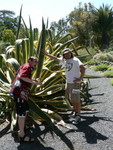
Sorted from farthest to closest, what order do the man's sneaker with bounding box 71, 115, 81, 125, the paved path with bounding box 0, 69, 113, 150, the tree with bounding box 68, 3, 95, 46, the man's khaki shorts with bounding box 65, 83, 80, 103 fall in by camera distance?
the tree with bounding box 68, 3, 95, 46
the man's khaki shorts with bounding box 65, 83, 80, 103
the man's sneaker with bounding box 71, 115, 81, 125
the paved path with bounding box 0, 69, 113, 150

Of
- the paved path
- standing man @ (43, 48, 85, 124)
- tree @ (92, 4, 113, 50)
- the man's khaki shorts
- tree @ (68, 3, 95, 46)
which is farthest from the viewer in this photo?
tree @ (68, 3, 95, 46)

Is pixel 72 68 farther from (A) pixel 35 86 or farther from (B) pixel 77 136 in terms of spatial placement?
(B) pixel 77 136

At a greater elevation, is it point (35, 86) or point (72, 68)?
point (72, 68)

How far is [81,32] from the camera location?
35.9 meters

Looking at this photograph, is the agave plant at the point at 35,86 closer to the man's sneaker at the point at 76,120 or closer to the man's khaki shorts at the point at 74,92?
the man's khaki shorts at the point at 74,92

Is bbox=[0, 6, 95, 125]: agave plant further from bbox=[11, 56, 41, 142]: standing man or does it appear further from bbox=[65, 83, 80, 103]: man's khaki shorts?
bbox=[11, 56, 41, 142]: standing man

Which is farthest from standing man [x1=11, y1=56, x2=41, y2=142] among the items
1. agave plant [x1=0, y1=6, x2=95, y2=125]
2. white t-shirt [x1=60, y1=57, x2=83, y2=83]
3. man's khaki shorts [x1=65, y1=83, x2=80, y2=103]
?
man's khaki shorts [x1=65, y1=83, x2=80, y2=103]

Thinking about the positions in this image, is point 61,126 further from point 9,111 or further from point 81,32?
point 81,32

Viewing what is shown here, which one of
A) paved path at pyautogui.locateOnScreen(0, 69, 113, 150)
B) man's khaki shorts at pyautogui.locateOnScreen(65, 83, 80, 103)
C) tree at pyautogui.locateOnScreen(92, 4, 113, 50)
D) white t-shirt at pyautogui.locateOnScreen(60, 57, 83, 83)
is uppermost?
tree at pyautogui.locateOnScreen(92, 4, 113, 50)

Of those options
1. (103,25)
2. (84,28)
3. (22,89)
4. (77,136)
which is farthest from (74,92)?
(84,28)

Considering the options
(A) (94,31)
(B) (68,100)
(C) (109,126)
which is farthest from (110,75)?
(A) (94,31)

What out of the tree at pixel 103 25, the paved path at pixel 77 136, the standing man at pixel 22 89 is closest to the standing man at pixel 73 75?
the paved path at pixel 77 136

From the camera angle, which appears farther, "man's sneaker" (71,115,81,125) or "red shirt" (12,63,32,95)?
"man's sneaker" (71,115,81,125)

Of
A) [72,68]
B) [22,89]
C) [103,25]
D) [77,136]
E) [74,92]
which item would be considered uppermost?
[103,25]
